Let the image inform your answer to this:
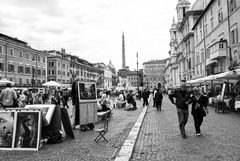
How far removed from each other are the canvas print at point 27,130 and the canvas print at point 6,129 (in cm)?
17

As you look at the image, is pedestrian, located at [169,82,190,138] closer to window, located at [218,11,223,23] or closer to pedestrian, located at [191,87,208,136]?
pedestrian, located at [191,87,208,136]

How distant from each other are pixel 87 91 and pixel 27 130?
3686 millimetres

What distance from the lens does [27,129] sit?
21.4 feet

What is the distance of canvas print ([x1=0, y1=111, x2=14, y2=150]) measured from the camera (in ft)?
21.1

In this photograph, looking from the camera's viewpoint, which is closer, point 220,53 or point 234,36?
point 234,36

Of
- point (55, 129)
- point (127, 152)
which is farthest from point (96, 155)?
point (55, 129)

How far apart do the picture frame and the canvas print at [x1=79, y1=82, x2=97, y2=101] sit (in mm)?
3010

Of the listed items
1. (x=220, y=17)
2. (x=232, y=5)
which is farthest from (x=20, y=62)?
(x=232, y=5)

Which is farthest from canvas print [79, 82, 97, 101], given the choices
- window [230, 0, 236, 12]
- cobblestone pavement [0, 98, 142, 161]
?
window [230, 0, 236, 12]

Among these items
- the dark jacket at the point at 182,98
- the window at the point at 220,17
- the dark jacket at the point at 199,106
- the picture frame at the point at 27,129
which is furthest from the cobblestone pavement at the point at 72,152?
the window at the point at 220,17

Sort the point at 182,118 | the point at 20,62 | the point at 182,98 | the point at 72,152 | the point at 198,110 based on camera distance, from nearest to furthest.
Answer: the point at 72,152 → the point at 182,118 → the point at 182,98 → the point at 198,110 → the point at 20,62

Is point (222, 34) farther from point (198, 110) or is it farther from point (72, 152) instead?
point (72, 152)

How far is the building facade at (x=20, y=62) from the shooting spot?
42.5 metres

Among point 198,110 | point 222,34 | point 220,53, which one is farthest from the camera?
point 222,34
